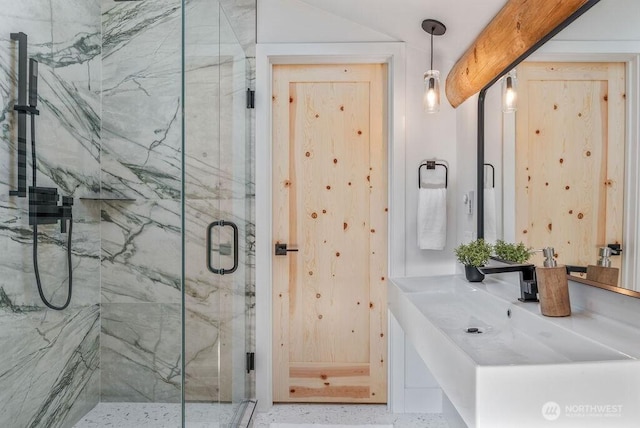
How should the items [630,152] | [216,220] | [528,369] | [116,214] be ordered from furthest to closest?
[216,220]
[116,214]
[630,152]
[528,369]

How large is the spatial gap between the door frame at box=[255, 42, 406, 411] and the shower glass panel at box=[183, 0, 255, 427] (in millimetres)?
77

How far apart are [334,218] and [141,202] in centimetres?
128

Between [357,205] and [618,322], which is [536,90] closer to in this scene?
[618,322]

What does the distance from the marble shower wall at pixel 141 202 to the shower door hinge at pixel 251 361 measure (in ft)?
2.80

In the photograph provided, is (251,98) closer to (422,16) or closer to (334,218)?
(334,218)

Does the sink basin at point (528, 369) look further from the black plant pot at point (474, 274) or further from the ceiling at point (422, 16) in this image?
the ceiling at point (422, 16)

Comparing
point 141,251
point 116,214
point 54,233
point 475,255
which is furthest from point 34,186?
point 475,255

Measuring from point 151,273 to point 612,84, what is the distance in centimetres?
165

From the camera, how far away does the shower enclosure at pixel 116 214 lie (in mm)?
1606

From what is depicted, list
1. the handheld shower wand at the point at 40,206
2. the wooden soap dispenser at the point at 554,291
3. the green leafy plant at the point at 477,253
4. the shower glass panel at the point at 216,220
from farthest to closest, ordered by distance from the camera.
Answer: the green leafy plant at the point at 477,253 < the handheld shower wand at the point at 40,206 < the shower glass panel at the point at 216,220 < the wooden soap dispenser at the point at 554,291

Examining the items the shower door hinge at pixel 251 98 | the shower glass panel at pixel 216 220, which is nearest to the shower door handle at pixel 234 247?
the shower glass panel at pixel 216 220

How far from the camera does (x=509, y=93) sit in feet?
6.21

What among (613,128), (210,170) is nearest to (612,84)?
(613,128)

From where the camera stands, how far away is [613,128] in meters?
1.30
